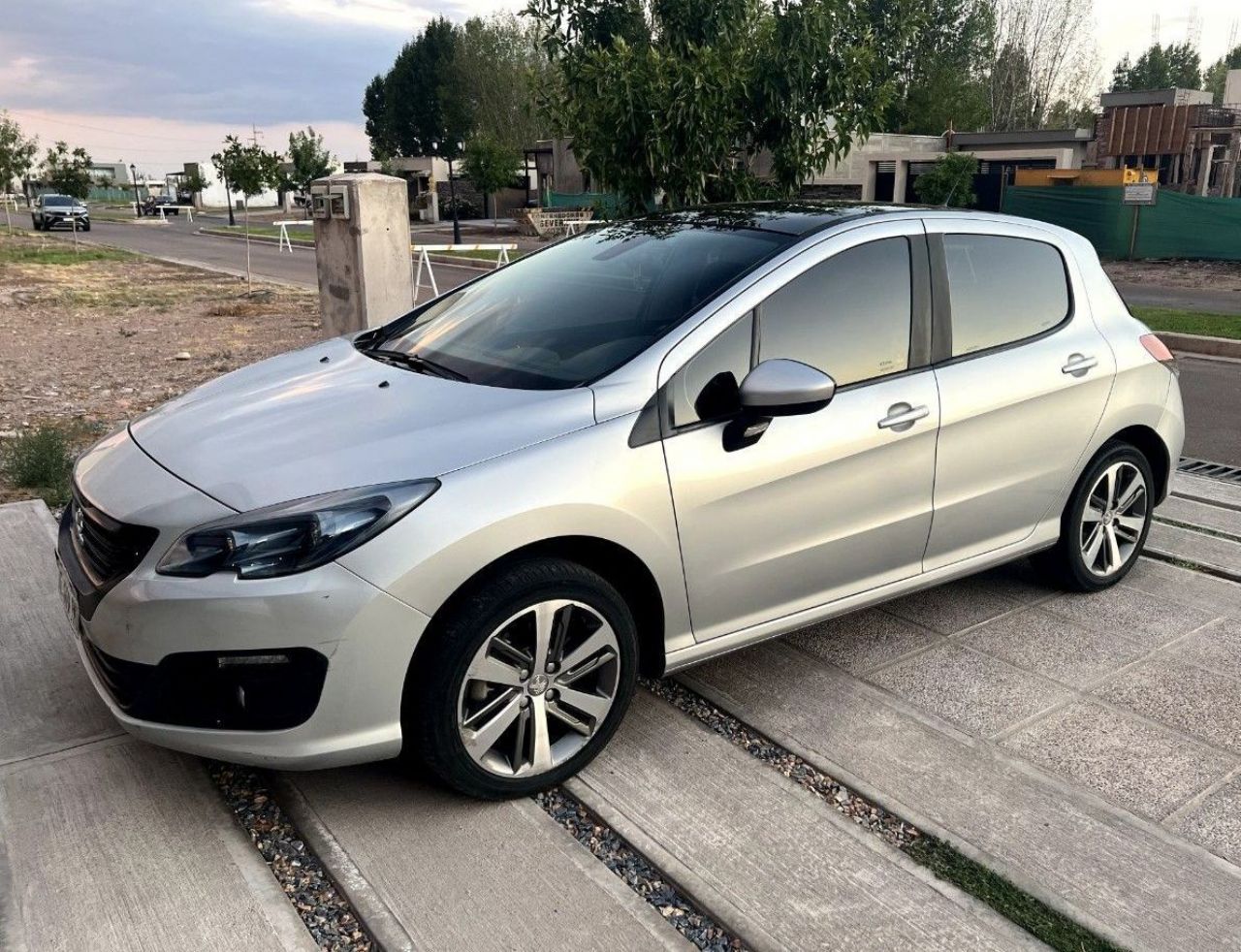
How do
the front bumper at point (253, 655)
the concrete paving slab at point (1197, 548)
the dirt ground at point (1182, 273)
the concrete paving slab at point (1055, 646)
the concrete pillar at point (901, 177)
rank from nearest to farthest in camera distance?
the front bumper at point (253, 655) < the concrete paving slab at point (1055, 646) < the concrete paving slab at point (1197, 548) < the dirt ground at point (1182, 273) < the concrete pillar at point (901, 177)

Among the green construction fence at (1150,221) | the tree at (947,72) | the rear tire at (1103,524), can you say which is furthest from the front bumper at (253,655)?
the tree at (947,72)

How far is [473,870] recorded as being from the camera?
8.86ft

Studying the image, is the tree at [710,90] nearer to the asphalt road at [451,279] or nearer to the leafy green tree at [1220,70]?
the asphalt road at [451,279]

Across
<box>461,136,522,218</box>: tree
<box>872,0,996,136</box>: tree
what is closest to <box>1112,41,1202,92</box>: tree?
<box>872,0,996,136</box>: tree

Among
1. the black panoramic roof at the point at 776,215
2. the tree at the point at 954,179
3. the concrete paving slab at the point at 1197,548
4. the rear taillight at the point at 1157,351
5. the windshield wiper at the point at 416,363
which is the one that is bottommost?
the concrete paving slab at the point at 1197,548

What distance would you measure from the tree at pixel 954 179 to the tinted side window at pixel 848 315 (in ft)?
96.8

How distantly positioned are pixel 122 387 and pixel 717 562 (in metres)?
8.11

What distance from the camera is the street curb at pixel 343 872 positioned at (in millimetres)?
2457

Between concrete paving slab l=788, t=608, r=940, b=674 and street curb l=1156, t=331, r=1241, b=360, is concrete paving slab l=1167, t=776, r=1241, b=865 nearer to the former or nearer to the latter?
concrete paving slab l=788, t=608, r=940, b=674

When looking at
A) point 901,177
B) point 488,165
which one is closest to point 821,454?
point 901,177

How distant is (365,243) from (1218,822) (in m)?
7.07

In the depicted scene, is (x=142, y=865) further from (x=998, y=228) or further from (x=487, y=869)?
(x=998, y=228)

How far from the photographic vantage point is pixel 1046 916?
256cm

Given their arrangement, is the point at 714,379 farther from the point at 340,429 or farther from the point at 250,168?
the point at 250,168
